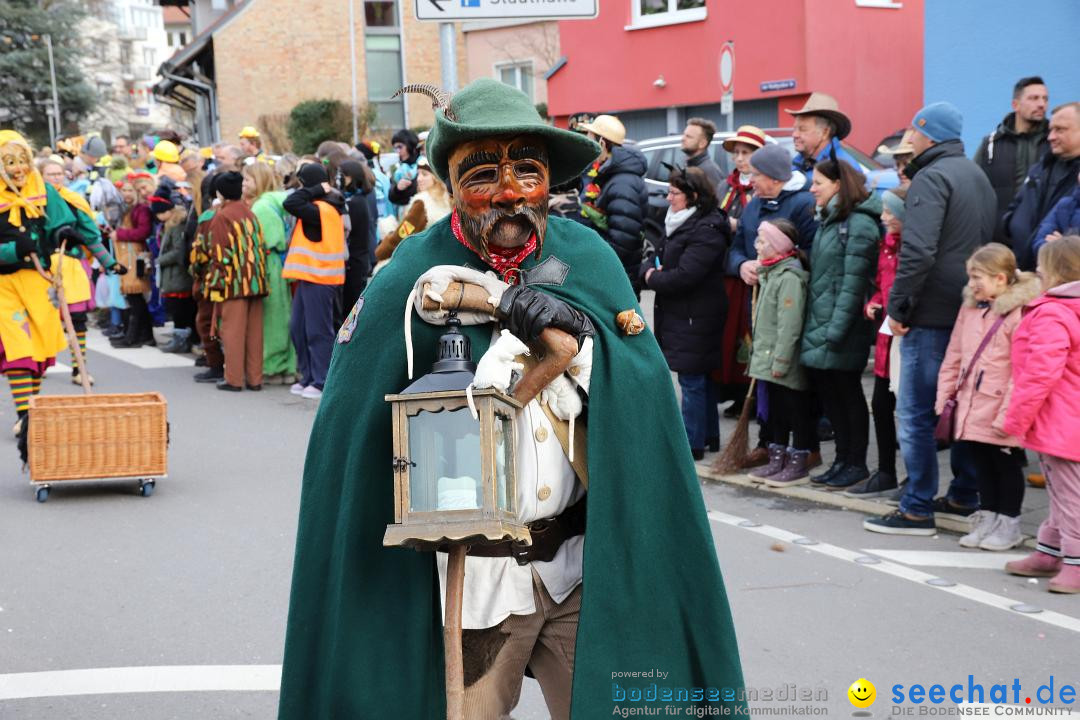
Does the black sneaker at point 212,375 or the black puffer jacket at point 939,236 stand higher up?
the black puffer jacket at point 939,236

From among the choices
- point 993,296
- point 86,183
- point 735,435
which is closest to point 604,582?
point 993,296

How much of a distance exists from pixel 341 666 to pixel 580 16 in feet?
19.8

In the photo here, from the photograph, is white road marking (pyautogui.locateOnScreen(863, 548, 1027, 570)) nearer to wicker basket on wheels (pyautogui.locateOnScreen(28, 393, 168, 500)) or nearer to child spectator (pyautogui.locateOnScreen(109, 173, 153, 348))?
wicker basket on wheels (pyautogui.locateOnScreen(28, 393, 168, 500))

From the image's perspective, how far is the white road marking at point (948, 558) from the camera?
6.60 meters

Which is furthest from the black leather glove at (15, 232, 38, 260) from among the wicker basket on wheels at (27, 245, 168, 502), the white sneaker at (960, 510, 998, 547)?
the white sneaker at (960, 510, 998, 547)

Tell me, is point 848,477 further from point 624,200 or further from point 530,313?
point 530,313

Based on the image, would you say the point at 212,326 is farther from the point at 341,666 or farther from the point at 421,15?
the point at 341,666

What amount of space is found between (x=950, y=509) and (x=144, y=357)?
10181 millimetres

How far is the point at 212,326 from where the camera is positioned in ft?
42.1

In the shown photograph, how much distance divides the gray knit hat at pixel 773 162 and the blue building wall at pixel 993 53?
608 centimetres

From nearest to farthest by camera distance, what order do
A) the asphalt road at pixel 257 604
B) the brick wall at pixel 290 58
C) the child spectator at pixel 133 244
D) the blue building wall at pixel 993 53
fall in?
the asphalt road at pixel 257 604, the blue building wall at pixel 993 53, the child spectator at pixel 133 244, the brick wall at pixel 290 58

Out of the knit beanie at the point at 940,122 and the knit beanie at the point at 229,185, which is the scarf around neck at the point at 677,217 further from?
the knit beanie at the point at 229,185

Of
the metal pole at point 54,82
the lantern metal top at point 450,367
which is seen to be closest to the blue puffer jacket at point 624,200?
the lantern metal top at point 450,367

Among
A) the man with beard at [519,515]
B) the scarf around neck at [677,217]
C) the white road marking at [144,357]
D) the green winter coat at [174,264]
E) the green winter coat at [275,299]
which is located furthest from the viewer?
the white road marking at [144,357]
